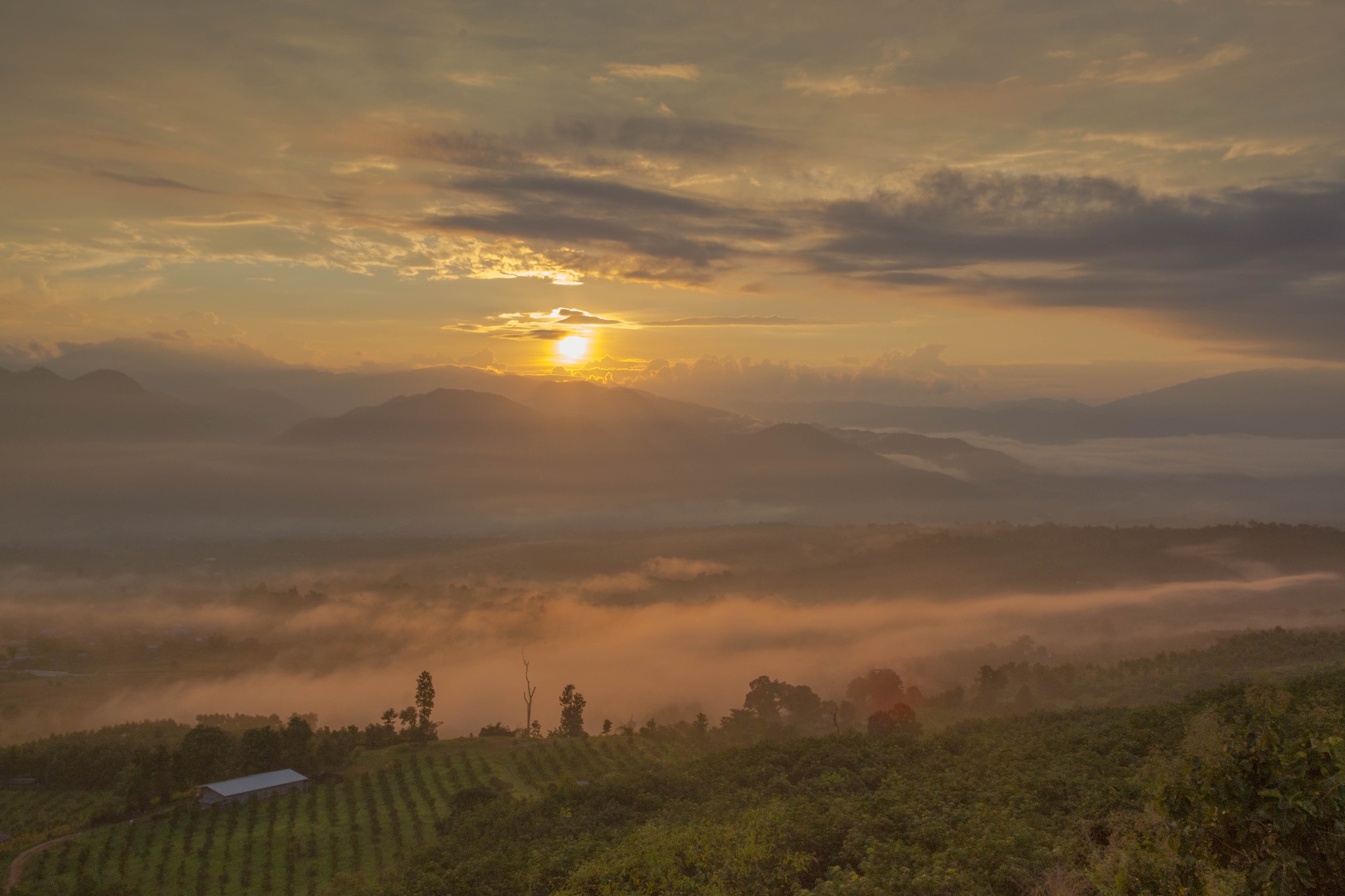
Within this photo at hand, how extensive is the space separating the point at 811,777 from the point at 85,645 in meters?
216

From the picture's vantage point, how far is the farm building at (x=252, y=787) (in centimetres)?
5869

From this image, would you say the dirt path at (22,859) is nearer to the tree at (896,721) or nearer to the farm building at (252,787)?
the farm building at (252,787)

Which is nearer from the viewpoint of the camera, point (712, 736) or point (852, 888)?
point (852, 888)

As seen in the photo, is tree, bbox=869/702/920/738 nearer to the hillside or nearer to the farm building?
the hillside

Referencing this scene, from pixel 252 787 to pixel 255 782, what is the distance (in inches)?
43.8

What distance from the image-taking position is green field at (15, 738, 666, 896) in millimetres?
47969

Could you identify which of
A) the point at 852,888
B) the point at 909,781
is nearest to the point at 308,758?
the point at 909,781

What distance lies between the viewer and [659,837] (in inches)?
1260

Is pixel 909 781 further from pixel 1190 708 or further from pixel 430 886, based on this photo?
pixel 430 886

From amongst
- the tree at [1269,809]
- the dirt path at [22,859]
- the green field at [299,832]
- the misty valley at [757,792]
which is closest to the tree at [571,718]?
the misty valley at [757,792]

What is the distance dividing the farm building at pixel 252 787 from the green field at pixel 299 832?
2.58ft

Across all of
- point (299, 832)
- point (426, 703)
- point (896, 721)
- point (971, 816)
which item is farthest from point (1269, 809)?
point (426, 703)

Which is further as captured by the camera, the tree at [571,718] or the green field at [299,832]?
the tree at [571,718]

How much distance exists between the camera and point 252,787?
198 feet
